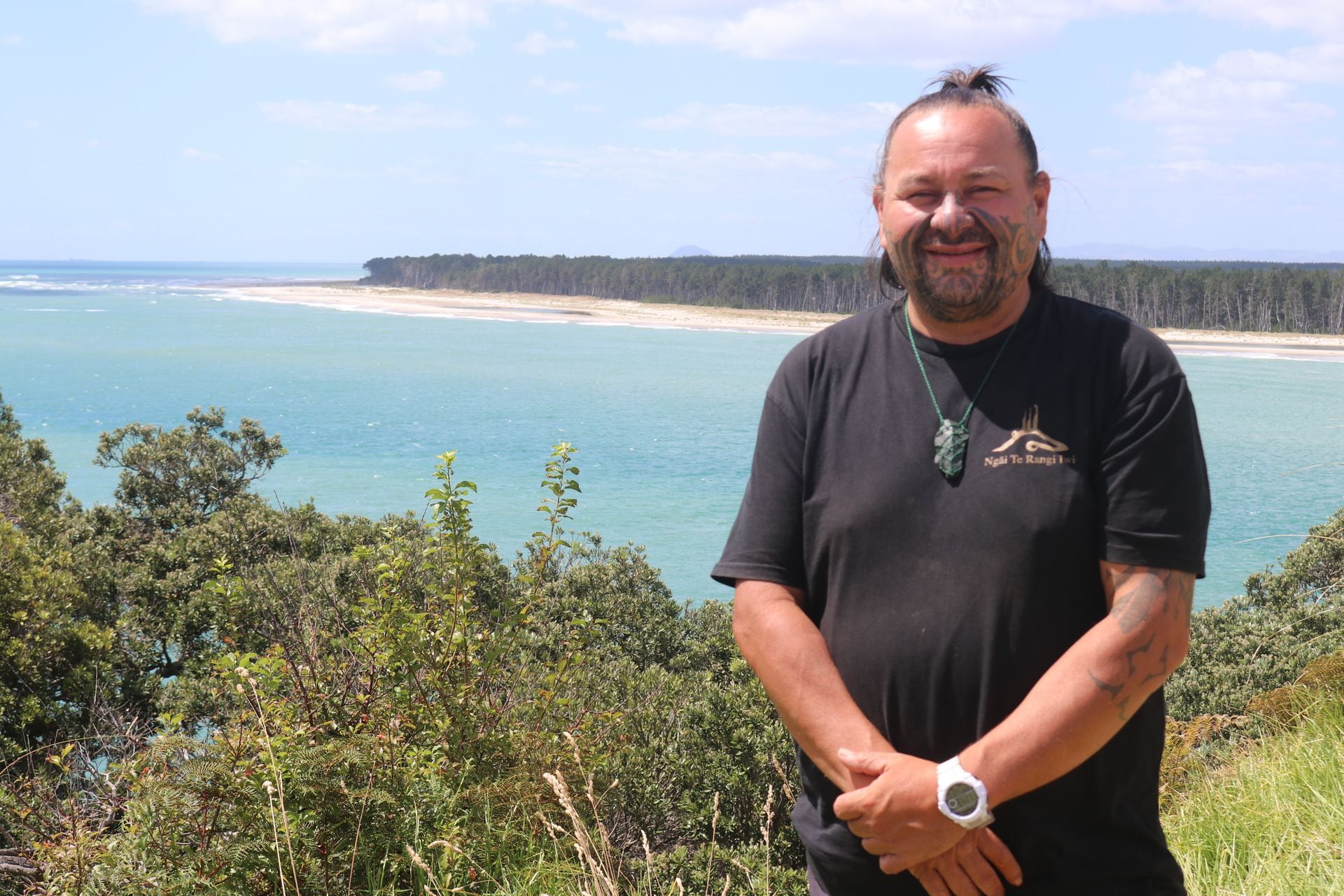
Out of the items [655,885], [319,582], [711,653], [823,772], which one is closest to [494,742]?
[655,885]

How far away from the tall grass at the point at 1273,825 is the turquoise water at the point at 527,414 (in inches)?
156

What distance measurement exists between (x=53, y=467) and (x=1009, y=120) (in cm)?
1703

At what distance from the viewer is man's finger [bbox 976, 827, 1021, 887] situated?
5.98 feet

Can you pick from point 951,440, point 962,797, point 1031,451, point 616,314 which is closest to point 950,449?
point 951,440

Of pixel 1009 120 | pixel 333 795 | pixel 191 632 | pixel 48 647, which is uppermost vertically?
pixel 1009 120

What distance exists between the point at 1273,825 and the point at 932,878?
6.99 feet

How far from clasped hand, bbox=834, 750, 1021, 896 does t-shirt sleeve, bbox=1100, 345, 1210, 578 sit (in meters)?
0.49

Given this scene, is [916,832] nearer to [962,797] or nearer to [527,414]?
[962,797]

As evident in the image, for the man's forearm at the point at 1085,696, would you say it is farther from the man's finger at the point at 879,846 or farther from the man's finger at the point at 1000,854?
the man's finger at the point at 879,846

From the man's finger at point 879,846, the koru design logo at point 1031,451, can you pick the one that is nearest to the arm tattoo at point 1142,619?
the koru design logo at point 1031,451

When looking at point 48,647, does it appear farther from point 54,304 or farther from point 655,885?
point 54,304

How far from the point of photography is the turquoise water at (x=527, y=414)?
29375 mm

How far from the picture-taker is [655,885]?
15.6ft

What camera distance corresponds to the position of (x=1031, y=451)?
1860 millimetres
